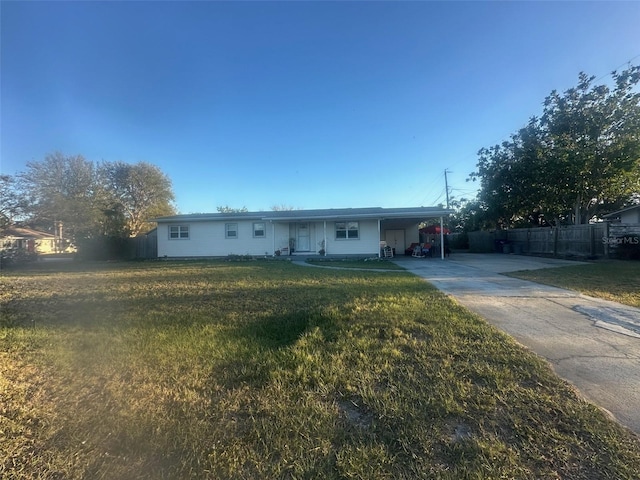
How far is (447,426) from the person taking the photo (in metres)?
2.40

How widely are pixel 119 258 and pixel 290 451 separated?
23.2 metres

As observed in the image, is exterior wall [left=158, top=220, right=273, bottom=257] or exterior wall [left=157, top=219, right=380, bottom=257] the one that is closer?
exterior wall [left=157, top=219, right=380, bottom=257]

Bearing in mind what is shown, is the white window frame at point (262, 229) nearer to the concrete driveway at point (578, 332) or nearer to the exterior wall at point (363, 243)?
the exterior wall at point (363, 243)

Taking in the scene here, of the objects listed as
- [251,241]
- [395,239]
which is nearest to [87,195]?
[251,241]

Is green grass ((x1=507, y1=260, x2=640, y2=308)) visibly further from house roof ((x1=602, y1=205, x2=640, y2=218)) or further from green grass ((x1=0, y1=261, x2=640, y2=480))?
house roof ((x1=602, y1=205, x2=640, y2=218))

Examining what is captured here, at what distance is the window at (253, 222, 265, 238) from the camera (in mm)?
20141

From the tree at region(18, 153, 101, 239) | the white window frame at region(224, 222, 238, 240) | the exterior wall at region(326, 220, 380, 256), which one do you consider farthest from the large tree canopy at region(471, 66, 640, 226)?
the tree at region(18, 153, 101, 239)

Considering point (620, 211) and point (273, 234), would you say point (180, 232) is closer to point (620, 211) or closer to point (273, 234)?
point (273, 234)

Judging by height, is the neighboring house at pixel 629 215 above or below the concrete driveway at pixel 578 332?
above

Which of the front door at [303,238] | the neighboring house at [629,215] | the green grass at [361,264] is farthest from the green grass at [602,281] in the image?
the front door at [303,238]

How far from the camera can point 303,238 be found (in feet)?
65.8

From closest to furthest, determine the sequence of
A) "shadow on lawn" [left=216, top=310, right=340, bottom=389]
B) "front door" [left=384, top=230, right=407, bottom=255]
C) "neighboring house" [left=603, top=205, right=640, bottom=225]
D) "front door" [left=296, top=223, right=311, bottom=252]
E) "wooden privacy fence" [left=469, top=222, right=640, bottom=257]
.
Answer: "shadow on lawn" [left=216, top=310, right=340, bottom=389], "wooden privacy fence" [left=469, top=222, right=640, bottom=257], "neighboring house" [left=603, top=205, right=640, bottom=225], "front door" [left=296, top=223, right=311, bottom=252], "front door" [left=384, top=230, right=407, bottom=255]

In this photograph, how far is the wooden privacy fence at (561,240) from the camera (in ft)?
49.8

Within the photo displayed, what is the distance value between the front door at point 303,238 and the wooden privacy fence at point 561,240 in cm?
1414
